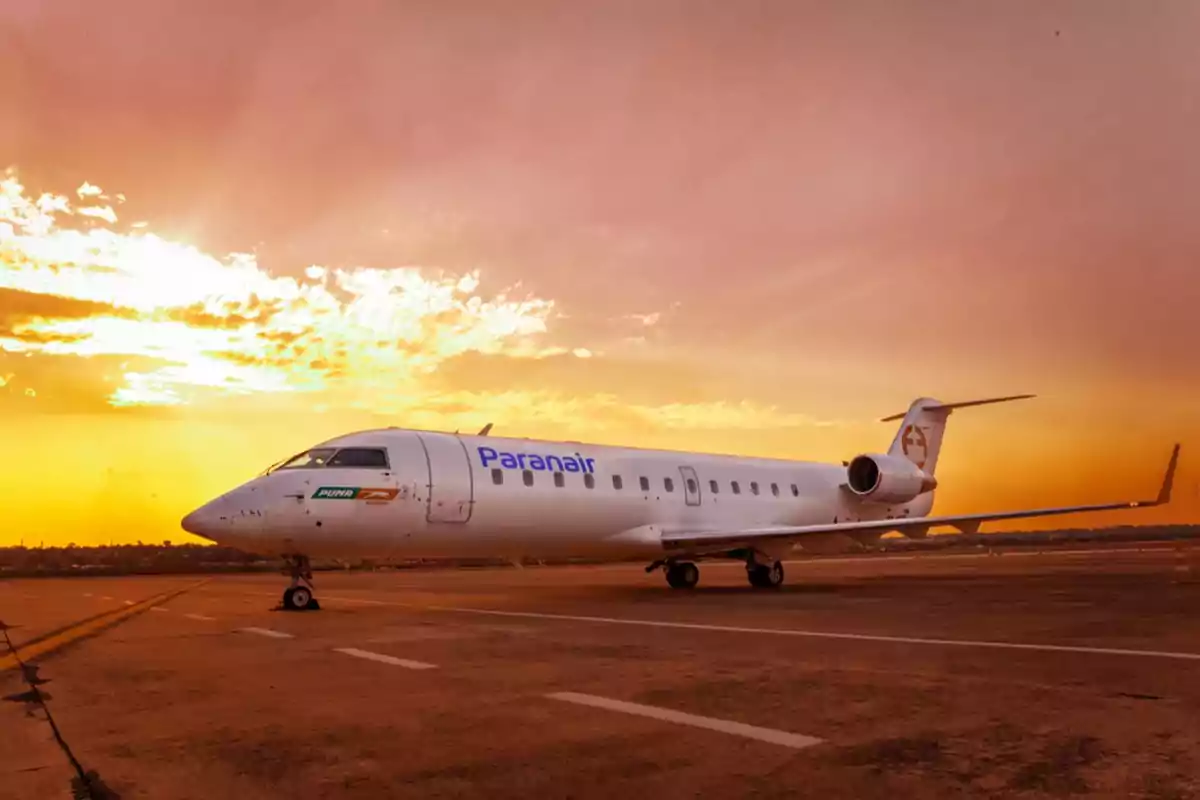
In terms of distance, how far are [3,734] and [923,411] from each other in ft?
83.2

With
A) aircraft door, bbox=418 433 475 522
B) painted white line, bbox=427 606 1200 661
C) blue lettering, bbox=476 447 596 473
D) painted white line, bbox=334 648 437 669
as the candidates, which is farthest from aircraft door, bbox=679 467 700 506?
painted white line, bbox=334 648 437 669

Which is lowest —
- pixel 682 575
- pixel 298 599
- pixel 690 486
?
pixel 682 575

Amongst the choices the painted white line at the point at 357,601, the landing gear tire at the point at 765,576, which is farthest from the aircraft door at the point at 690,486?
the painted white line at the point at 357,601

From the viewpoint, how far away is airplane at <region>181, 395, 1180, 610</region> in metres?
15.3

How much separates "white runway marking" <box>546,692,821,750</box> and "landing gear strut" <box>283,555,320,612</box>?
10.2 m

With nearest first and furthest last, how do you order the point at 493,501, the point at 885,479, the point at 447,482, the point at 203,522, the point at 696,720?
1. the point at 696,720
2. the point at 203,522
3. the point at 447,482
4. the point at 493,501
5. the point at 885,479

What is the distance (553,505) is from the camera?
18641 mm

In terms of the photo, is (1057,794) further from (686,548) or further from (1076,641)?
(686,548)

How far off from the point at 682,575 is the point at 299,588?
364 inches

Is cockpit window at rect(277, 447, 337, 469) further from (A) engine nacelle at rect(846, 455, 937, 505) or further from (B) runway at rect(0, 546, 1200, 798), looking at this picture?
(A) engine nacelle at rect(846, 455, 937, 505)

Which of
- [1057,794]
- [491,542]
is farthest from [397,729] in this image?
[491,542]

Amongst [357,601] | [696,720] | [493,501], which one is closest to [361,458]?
[493,501]

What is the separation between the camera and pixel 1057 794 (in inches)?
139

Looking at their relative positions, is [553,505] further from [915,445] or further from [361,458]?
[915,445]
